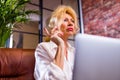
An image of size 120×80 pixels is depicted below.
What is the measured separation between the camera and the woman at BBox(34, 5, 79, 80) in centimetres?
98

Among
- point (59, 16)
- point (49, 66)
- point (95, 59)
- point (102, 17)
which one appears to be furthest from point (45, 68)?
point (102, 17)

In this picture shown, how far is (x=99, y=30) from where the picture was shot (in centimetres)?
397

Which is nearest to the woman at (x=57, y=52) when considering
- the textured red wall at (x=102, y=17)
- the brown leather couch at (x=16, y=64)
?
the brown leather couch at (x=16, y=64)

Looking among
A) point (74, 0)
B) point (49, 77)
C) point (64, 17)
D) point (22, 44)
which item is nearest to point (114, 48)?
point (49, 77)

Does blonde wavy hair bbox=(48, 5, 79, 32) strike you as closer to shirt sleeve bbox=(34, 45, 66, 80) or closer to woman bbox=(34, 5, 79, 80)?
woman bbox=(34, 5, 79, 80)

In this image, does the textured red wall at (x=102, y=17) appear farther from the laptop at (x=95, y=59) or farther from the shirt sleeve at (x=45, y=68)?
the laptop at (x=95, y=59)

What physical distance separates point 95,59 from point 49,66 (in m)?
0.44

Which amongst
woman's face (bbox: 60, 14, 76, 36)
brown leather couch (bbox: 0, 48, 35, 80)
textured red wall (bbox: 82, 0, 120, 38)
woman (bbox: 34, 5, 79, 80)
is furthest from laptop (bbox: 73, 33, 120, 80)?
textured red wall (bbox: 82, 0, 120, 38)

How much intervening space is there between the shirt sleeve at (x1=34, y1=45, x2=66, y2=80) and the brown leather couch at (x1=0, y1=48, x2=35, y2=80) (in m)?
0.15

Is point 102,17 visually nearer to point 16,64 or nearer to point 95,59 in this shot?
point 16,64

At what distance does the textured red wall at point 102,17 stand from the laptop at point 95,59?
9.81 ft

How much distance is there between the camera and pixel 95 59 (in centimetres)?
60

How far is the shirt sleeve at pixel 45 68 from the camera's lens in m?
0.95

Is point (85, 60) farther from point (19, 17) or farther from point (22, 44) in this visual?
point (22, 44)
